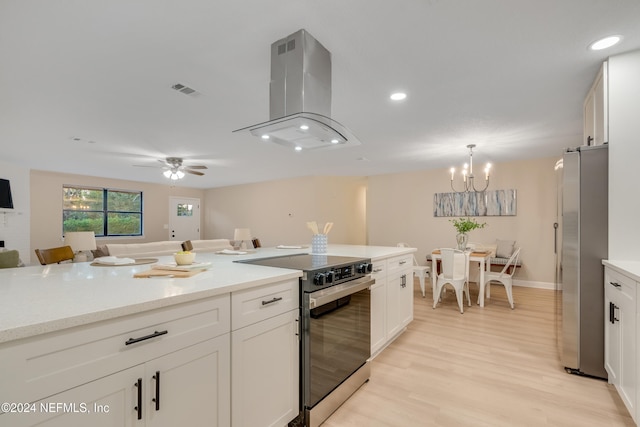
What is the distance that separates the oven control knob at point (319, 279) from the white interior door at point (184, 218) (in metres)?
8.84

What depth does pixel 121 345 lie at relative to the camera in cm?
100

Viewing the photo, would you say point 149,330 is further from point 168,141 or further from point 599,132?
point 168,141

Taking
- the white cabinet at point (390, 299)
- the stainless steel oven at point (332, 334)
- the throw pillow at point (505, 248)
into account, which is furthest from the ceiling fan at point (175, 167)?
the throw pillow at point (505, 248)

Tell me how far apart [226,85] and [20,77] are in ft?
5.34

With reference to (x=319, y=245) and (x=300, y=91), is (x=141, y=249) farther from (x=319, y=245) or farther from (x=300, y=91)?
(x=300, y=91)

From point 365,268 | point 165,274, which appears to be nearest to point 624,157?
point 365,268

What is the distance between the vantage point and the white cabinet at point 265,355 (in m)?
1.39

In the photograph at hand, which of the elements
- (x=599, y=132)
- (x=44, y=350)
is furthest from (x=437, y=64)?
(x=44, y=350)

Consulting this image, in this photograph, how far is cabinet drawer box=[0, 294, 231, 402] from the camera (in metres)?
0.80

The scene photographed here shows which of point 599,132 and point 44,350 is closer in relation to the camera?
point 44,350

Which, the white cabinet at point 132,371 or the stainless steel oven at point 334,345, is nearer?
the white cabinet at point 132,371

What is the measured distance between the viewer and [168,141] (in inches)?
171

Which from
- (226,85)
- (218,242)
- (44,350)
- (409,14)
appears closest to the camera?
(44,350)

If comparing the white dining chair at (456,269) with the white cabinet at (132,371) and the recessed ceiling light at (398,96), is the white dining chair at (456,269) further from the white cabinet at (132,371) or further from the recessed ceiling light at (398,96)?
the white cabinet at (132,371)
